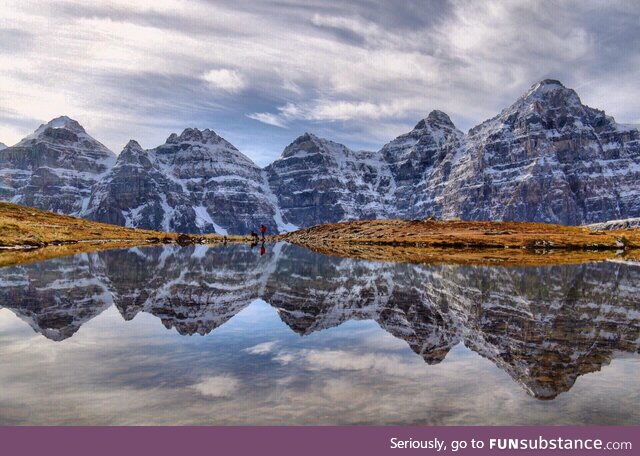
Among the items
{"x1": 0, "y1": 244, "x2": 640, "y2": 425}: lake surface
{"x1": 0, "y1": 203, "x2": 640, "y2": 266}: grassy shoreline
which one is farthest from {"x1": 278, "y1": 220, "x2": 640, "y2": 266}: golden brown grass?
{"x1": 0, "y1": 244, "x2": 640, "y2": 425}: lake surface

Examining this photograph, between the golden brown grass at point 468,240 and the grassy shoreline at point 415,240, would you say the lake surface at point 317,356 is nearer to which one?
the grassy shoreline at point 415,240

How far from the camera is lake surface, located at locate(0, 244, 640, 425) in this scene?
11.6 metres

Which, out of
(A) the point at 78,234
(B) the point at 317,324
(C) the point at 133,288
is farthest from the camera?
(A) the point at 78,234

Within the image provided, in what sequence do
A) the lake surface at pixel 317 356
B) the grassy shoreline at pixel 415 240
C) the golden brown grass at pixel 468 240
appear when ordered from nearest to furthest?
the lake surface at pixel 317 356, the grassy shoreline at pixel 415 240, the golden brown grass at pixel 468 240

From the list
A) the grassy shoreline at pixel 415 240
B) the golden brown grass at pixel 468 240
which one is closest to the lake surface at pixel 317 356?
the grassy shoreline at pixel 415 240

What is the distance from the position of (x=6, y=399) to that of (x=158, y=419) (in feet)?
13.7

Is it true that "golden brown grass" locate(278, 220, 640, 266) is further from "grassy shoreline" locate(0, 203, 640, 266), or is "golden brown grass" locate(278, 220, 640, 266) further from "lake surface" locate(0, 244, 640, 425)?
"lake surface" locate(0, 244, 640, 425)

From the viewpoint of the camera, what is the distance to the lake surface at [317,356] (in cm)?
1159

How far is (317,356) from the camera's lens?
16.7 m

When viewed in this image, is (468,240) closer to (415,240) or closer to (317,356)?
(415,240)

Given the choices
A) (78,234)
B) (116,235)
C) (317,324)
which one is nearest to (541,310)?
(317,324)

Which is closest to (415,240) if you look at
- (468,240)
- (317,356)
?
(468,240)

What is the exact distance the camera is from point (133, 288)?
3484 centimetres

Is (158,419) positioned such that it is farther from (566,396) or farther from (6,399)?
(566,396)
